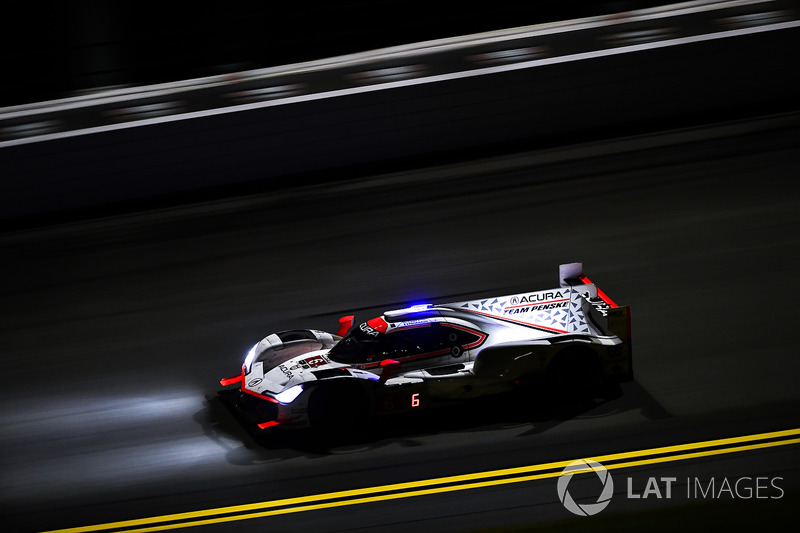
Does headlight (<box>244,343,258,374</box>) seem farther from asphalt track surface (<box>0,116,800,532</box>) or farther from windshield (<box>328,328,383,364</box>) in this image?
windshield (<box>328,328,383,364</box>)

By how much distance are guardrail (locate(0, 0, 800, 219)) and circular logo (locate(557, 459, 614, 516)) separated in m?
9.28

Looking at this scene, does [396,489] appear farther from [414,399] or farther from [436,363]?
[436,363]

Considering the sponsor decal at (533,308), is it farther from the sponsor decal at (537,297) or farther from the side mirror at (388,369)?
the side mirror at (388,369)

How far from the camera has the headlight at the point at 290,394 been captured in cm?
969

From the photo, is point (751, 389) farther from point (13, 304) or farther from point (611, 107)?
point (13, 304)

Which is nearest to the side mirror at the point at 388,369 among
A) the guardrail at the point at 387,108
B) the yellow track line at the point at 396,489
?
the yellow track line at the point at 396,489

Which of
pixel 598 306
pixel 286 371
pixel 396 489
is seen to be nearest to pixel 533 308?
pixel 598 306

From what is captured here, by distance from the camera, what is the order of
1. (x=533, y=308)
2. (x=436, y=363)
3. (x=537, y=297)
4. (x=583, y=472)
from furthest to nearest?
(x=537, y=297) < (x=533, y=308) < (x=436, y=363) < (x=583, y=472)

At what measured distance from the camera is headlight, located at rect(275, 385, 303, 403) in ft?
31.8

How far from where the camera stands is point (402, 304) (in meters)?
13.0

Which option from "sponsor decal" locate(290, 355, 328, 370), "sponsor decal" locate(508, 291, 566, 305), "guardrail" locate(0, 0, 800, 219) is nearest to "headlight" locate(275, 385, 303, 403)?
"sponsor decal" locate(290, 355, 328, 370)

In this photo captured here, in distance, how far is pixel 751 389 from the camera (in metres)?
10.1

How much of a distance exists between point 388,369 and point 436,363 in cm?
57

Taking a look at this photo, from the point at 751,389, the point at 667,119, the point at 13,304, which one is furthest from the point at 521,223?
the point at 13,304
